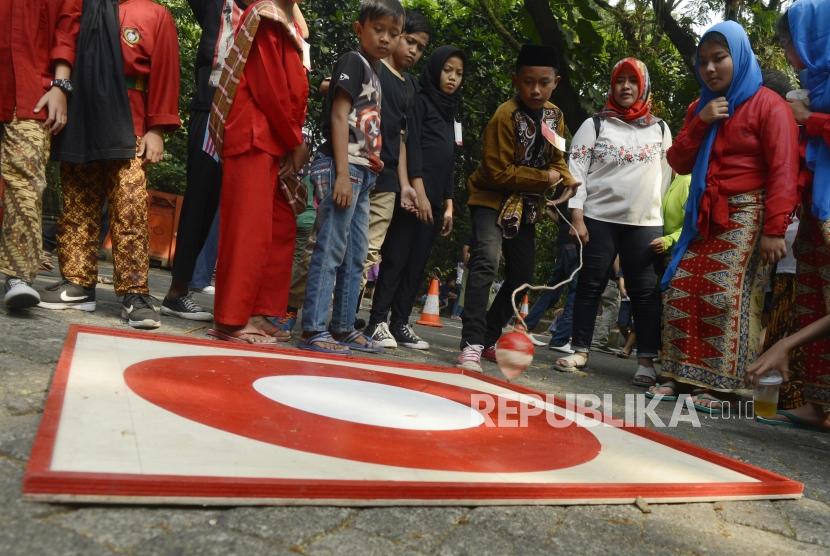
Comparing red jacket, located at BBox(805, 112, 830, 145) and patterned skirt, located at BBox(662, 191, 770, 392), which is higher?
red jacket, located at BBox(805, 112, 830, 145)

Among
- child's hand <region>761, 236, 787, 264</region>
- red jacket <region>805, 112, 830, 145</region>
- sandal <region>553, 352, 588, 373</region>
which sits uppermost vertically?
red jacket <region>805, 112, 830, 145</region>

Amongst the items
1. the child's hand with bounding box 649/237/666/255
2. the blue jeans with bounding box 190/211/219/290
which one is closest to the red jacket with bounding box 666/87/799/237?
the child's hand with bounding box 649/237/666/255

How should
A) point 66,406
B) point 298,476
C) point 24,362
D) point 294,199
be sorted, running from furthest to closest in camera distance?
1. point 294,199
2. point 24,362
3. point 66,406
4. point 298,476

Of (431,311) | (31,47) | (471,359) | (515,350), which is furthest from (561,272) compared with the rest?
(31,47)

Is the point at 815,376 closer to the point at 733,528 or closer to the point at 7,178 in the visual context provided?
the point at 733,528

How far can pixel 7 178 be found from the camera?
11.2 feet

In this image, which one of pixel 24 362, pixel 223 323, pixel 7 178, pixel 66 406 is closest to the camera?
pixel 66 406

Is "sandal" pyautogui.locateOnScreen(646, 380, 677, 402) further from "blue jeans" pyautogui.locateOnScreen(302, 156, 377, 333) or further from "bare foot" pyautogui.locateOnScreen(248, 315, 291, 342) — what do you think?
"bare foot" pyautogui.locateOnScreen(248, 315, 291, 342)

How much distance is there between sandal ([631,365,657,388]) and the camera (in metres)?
4.78

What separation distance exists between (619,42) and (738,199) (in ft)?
28.5

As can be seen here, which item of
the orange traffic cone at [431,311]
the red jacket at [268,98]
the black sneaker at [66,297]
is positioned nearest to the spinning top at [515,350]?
the red jacket at [268,98]

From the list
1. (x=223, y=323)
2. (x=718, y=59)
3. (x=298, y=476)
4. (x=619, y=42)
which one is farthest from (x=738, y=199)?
(x=619, y=42)

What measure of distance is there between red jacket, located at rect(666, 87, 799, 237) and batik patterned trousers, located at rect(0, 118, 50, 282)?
10.7ft

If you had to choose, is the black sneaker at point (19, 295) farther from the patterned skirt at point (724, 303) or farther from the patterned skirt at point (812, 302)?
the patterned skirt at point (812, 302)
